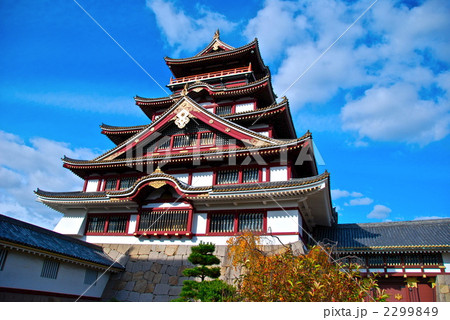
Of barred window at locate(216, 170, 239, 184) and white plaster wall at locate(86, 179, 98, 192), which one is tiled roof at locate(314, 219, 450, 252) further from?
white plaster wall at locate(86, 179, 98, 192)

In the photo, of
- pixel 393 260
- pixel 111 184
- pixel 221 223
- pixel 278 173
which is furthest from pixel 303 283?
pixel 111 184

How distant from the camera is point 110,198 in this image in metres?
19.5

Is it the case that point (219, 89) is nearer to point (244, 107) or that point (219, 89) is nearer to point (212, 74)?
point (244, 107)

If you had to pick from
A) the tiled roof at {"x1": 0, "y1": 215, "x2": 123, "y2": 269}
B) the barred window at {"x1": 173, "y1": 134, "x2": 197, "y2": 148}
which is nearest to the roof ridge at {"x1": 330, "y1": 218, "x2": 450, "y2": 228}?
the barred window at {"x1": 173, "y1": 134, "x2": 197, "y2": 148}

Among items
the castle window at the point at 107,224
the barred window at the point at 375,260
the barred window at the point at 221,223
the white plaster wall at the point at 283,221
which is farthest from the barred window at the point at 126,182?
the barred window at the point at 375,260

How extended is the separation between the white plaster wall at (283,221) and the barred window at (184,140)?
325 inches

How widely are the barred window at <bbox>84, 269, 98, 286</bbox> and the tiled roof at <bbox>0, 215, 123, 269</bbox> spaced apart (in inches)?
26.3

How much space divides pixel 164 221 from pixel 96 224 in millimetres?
5211

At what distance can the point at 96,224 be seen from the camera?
21.1 m

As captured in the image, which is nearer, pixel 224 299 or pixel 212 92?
pixel 224 299

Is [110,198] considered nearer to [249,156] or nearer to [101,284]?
[101,284]

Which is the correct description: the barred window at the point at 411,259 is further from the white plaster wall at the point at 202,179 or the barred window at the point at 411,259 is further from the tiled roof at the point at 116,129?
the tiled roof at the point at 116,129

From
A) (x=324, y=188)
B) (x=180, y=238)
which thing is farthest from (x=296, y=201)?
(x=180, y=238)
